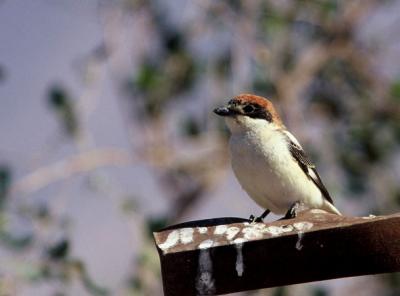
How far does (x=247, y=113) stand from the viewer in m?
4.78

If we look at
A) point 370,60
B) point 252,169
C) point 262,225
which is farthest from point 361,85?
point 262,225

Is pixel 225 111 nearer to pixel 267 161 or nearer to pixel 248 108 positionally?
pixel 248 108

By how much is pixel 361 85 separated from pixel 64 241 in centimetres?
458

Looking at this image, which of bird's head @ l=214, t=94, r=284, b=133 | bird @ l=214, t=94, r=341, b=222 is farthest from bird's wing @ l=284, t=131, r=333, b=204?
bird's head @ l=214, t=94, r=284, b=133

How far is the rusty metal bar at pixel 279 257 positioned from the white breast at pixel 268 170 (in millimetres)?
2204

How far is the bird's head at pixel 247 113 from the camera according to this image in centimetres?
475

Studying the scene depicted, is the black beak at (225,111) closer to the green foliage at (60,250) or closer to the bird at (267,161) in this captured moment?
the bird at (267,161)

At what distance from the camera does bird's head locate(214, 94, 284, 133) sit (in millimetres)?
4750

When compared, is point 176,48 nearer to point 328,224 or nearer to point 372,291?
point 372,291

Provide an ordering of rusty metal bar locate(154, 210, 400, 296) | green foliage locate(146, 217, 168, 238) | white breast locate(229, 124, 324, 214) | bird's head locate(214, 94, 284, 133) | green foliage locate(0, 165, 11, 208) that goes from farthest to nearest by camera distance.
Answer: green foliage locate(146, 217, 168, 238) < green foliage locate(0, 165, 11, 208) < bird's head locate(214, 94, 284, 133) < white breast locate(229, 124, 324, 214) < rusty metal bar locate(154, 210, 400, 296)

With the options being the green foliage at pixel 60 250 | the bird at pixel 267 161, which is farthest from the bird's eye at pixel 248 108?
the green foliage at pixel 60 250

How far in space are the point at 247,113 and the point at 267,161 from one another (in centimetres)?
31

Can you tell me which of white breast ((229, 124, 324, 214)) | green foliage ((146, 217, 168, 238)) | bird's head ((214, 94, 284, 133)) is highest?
bird's head ((214, 94, 284, 133))

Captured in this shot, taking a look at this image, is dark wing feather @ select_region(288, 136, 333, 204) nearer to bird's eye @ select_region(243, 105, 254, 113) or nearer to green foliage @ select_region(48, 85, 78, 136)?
bird's eye @ select_region(243, 105, 254, 113)
